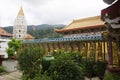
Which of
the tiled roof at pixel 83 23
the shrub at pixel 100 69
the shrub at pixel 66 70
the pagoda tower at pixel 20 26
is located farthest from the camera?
the pagoda tower at pixel 20 26

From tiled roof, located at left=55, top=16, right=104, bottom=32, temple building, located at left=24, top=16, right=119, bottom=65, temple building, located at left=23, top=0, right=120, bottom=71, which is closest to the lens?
temple building, located at left=23, top=0, right=120, bottom=71

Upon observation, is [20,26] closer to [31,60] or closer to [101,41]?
[31,60]

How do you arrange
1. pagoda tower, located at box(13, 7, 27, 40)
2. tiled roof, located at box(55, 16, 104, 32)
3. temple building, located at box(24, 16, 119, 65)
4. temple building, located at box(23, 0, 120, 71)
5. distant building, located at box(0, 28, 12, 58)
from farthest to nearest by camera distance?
pagoda tower, located at box(13, 7, 27, 40), distant building, located at box(0, 28, 12, 58), tiled roof, located at box(55, 16, 104, 32), temple building, located at box(24, 16, 119, 65), temple building, located at box(23, 0, 120, 71)

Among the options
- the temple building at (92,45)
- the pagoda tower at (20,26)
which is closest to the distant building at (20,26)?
the pagoda tower at (20,26)

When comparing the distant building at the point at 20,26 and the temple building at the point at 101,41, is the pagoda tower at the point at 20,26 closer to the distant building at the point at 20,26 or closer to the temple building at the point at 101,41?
the distant building at the point at 20,26

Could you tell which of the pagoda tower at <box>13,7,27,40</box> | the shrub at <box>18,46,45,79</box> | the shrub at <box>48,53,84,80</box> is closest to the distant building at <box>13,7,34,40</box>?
the pagoda tower at <box>13,7,27,40</box>

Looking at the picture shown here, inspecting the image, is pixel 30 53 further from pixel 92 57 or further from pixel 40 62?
pixel 92 57

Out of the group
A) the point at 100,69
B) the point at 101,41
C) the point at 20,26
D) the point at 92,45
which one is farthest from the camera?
the point at 20,26

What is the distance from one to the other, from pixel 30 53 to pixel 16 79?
10.4ft

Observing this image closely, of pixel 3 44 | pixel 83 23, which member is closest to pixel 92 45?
pixel 83 23

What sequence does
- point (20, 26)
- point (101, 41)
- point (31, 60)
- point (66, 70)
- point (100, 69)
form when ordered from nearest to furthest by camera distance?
point (66, 70), point (100, 69), point (31, 60), point (101, 41), point (20, 26)

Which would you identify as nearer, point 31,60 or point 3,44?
point 31,60

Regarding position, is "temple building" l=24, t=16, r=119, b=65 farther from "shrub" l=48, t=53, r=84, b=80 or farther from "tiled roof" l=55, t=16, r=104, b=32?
"tiled roof" l=55, t=16, r=104, b=32

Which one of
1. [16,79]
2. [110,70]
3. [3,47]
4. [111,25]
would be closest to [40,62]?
[16,79]
